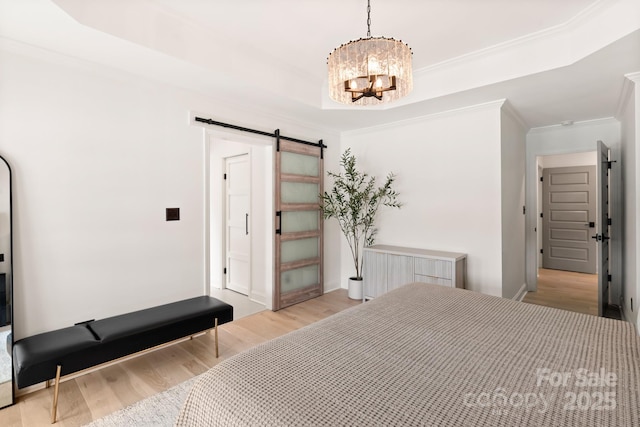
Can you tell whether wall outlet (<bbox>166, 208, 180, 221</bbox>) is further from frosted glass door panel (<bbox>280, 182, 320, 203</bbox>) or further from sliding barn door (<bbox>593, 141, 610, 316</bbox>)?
sliding barn door (<bbox>593, 141, 610, 316</bbox>)

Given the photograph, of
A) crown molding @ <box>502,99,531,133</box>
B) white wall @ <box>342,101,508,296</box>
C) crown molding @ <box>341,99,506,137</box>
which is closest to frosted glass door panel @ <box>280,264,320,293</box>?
white wall @ <box>342,101,508,296</box>

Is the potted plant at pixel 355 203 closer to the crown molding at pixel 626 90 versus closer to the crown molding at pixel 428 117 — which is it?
the crown molding at pixel 428 117

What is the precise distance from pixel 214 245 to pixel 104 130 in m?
Result: 2.80

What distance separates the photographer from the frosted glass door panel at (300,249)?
4074 millimetres

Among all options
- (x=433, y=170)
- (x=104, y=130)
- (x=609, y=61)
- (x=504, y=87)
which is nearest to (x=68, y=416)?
(x=104, y=130)

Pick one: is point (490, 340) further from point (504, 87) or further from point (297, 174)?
point (297, 174)

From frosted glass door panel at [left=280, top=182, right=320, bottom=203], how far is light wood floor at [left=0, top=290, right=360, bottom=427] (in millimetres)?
1547

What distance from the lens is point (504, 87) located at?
2965 mm

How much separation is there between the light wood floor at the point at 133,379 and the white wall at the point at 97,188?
0.46m

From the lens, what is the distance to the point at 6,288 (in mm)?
2109

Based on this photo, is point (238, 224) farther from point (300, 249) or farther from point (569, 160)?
point (569, 160)

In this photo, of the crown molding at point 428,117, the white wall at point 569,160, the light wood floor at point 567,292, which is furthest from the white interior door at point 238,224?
the white wall at point 569,160

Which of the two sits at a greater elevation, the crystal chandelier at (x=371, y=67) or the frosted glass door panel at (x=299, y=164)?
the crystal chandelier at (x=371, y=67)

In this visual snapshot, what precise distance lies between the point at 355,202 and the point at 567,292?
3486 millimetres
